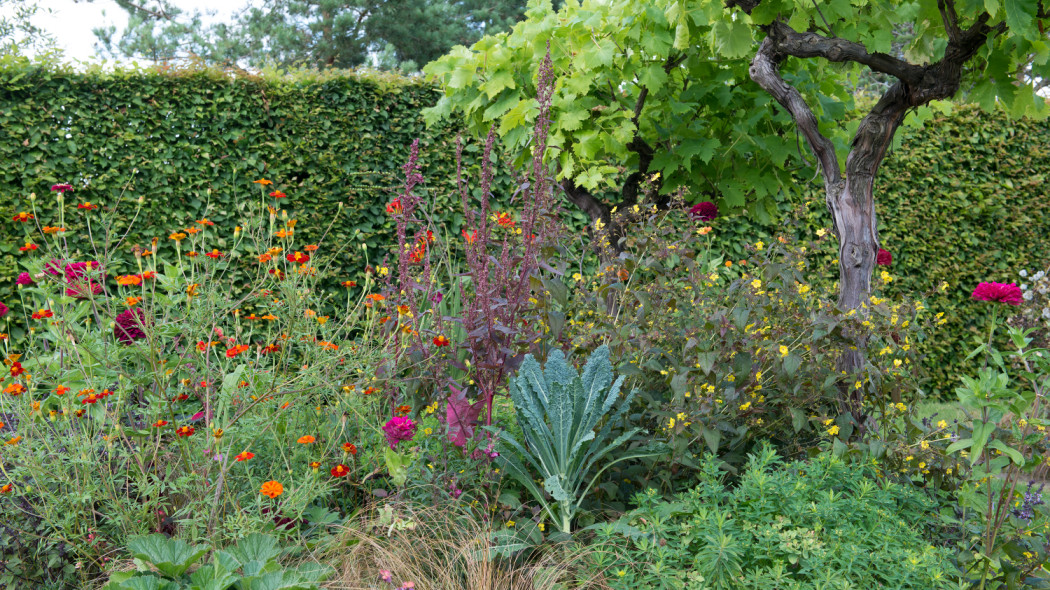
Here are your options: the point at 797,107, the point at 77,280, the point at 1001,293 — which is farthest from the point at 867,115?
the point at 77,280

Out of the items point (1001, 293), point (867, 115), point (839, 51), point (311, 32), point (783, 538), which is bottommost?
point (783, 538)

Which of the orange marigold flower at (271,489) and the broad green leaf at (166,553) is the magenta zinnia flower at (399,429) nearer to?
the orange marigold flower at (271,489)

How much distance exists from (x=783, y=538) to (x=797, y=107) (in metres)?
2.04

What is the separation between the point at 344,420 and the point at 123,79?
3658mm

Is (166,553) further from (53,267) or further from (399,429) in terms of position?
(53,267)

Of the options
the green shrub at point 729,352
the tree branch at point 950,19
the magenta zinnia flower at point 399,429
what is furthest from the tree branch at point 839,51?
the magenta zinnia flower at point 399,429

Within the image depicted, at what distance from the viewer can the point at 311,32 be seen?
1227 cm

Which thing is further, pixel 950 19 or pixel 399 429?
pixel 950 19

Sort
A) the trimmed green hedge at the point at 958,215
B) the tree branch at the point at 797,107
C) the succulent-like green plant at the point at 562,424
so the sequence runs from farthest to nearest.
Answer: the trimmed green hedge at the point at 958,215
the tree branch at the point at 797,107
the succulent-like green plant at the point at 562,424

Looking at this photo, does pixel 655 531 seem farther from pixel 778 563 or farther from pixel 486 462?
pixel 486 462

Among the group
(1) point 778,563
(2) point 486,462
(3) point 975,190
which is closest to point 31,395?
(2) point 486,462

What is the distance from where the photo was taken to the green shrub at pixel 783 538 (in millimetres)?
1940

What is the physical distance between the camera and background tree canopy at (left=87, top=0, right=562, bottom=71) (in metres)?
11.4

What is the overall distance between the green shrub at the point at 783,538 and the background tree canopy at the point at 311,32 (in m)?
10.0
